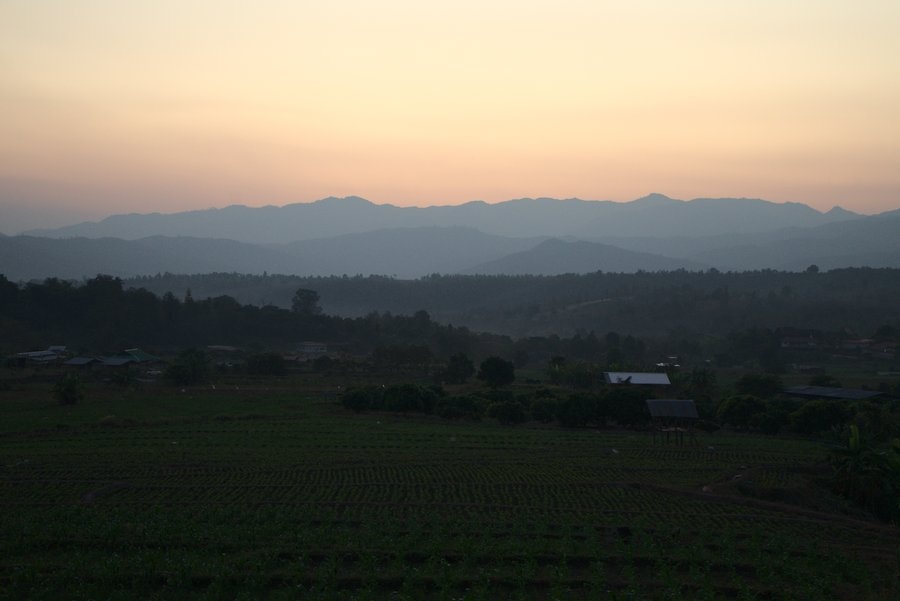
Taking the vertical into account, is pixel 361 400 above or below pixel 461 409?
above

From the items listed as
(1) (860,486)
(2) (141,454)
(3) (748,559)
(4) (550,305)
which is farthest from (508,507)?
(4) (550,305)

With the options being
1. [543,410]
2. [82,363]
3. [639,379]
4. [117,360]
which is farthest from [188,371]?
[639,379]

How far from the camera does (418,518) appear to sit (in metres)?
18.3

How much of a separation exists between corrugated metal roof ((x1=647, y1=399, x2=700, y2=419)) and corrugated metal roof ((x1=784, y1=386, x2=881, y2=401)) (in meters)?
10.7

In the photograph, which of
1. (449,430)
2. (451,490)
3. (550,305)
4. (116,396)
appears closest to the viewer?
(451,490)

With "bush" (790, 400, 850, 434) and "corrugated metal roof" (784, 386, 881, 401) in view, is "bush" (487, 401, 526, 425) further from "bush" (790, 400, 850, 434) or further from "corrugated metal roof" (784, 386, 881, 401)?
"corrugated metal roof" (784, 386, 881, 401)

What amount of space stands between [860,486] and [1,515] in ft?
72.1

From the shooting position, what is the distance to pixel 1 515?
706 inches

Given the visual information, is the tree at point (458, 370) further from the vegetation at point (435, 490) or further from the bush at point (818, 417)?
the bush at point (818, 417)

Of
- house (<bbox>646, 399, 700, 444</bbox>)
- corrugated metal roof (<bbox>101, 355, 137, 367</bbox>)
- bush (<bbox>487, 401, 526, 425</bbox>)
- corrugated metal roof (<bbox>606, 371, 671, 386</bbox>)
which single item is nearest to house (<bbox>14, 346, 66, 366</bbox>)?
corrugated metal roof (<bbox>101, 355, 137, 367</bbox>)

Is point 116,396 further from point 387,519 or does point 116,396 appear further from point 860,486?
point 860,486

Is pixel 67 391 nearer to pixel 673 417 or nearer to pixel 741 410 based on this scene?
pixel 673 417

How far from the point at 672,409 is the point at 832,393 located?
12944 mm

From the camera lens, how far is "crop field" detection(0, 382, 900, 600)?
46.6 feet
